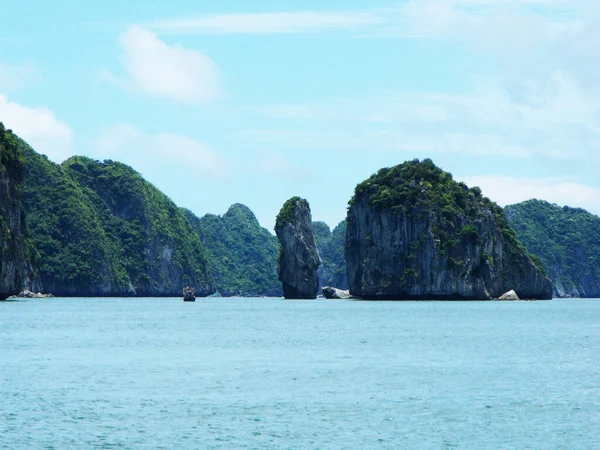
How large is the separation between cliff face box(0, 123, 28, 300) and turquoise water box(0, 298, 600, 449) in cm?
4019

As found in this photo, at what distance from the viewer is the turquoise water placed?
30281 millimetres

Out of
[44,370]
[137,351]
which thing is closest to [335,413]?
[44,370]

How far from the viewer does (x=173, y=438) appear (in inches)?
1171

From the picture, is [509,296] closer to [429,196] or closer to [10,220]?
[429,196]

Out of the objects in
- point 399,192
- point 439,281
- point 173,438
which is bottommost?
point 173,438

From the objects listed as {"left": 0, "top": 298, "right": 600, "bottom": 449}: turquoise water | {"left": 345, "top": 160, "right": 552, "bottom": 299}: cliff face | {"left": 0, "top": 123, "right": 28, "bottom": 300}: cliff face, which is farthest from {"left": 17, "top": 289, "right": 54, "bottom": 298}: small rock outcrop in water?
{"left": 0, "top": 298, "right": 600, "bottom": 449}: turquoise water

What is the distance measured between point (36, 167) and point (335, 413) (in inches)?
6702

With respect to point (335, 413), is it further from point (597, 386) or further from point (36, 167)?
point (36, 167)

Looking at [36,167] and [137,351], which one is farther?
[36,167]

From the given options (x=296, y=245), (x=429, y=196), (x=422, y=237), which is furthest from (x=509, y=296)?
(x=296, y=245)

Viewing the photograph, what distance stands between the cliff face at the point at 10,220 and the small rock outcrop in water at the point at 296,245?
61.5 meters

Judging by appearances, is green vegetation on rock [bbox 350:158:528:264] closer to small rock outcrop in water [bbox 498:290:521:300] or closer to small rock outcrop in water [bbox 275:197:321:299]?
small rock outcrop in water [bbox 498:290:521:300]

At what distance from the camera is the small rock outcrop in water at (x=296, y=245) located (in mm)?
174250

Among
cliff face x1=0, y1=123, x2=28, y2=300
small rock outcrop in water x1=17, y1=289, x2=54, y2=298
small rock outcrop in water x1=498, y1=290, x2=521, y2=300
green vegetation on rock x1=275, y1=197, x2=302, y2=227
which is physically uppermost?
green vegetation on rock x1=275, y1=197, x2=302, y2=227
